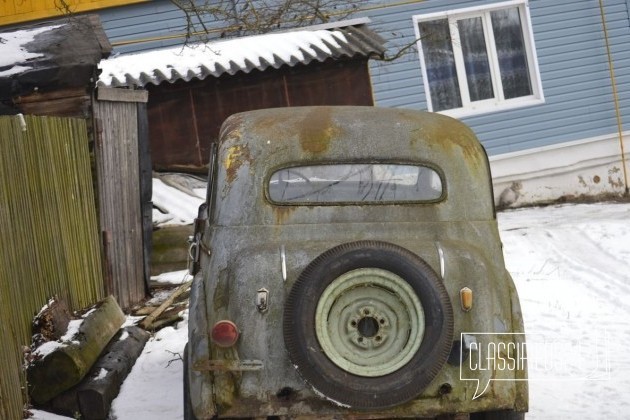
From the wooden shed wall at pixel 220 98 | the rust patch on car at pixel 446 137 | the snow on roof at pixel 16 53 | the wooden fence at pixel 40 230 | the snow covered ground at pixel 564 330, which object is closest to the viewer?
the rust patch on car at pixel 446 137

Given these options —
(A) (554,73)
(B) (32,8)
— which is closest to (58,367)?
(B) (32,8)

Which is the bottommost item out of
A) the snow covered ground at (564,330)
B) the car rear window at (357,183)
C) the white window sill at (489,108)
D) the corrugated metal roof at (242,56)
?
the snow covered ground at (564,330)

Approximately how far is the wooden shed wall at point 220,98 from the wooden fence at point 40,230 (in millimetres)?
4503

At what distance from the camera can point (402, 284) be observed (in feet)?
16.1

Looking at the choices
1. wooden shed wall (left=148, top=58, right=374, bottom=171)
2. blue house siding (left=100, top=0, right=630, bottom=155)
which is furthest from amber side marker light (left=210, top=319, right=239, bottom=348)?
blue house siding (left=100, top=0, right=630, bottom=155)

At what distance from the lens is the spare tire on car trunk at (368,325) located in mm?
4848

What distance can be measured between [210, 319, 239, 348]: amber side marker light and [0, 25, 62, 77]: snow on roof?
14.8 feet

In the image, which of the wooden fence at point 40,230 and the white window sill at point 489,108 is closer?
the wooden fence at point 40,230

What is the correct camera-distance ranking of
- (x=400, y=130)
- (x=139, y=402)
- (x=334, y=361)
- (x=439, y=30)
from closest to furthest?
(x=334, y=361)
(x=400, y=130)
(x=139, y=402)
(x=439, y=30)

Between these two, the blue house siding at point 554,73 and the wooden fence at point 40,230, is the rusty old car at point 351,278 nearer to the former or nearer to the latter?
the wooden fence at point 40,230

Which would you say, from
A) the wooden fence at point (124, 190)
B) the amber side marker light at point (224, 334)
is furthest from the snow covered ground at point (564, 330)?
the amber side marker light at point (224, 334)

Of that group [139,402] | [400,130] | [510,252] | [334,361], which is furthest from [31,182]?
[510,252]

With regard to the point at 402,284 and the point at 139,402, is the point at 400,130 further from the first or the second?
the point at 139,402

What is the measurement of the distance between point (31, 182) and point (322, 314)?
3.11 meters
